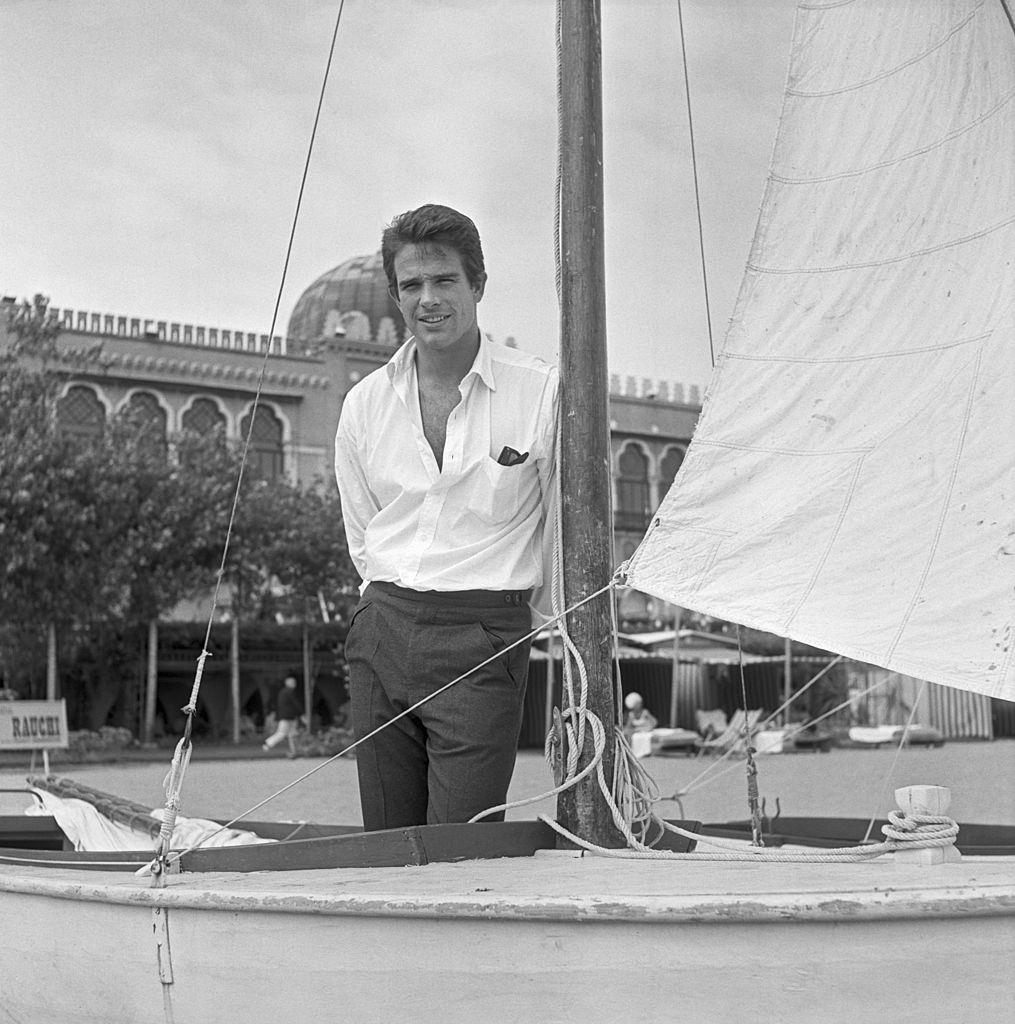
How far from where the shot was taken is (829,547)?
10.5ft

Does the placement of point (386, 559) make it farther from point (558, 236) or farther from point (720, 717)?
point (720, 717)

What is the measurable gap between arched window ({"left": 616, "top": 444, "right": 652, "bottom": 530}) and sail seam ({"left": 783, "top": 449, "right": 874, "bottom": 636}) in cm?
3440

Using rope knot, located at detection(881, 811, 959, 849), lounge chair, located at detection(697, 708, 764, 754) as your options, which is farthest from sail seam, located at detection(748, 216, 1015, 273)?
lounge chair, located at detection(697, 708, 764, 754)

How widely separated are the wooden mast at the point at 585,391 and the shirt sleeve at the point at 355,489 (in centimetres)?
50

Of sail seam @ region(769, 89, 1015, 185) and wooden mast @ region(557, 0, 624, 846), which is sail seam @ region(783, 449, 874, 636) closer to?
wooden mast @ region(557, 0, 624, 846)

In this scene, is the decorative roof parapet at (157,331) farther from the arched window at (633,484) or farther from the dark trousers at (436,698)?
the dark trousers at (436,698)

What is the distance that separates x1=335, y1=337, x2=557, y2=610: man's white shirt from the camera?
341 cm

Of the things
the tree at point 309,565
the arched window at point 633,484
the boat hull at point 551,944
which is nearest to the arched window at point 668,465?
the arched window at point 633,484

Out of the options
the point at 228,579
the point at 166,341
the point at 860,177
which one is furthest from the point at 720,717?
the point at 860,177

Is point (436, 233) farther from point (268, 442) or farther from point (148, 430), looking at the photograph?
point (268, 442)

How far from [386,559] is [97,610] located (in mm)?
19228

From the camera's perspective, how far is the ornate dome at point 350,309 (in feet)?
118

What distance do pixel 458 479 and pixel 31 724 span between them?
33.4ft

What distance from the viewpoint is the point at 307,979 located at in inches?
99.3
